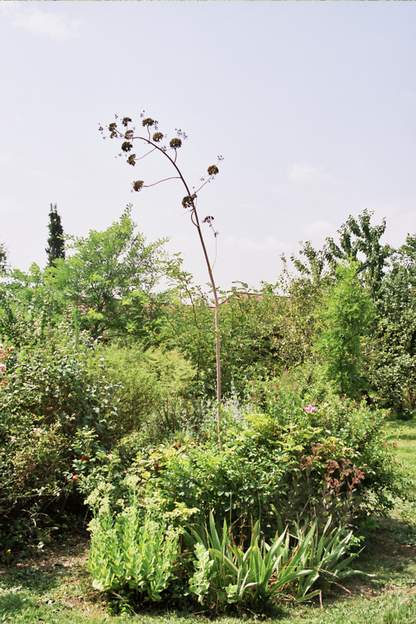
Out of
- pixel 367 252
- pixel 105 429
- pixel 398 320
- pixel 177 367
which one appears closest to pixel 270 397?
pixel 105 429

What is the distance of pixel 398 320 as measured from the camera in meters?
16.2

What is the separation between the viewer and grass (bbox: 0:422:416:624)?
3.78 metres

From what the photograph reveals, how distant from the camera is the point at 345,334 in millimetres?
11648

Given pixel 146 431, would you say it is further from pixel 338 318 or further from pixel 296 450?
pixel 338 318

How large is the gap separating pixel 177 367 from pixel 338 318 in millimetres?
4421

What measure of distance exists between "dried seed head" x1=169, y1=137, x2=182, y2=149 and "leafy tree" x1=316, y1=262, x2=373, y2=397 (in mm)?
7105

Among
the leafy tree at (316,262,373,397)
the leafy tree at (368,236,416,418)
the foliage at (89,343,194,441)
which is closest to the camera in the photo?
the foliage at (89,343,194,441)

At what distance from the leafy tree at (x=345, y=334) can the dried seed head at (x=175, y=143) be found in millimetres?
7105

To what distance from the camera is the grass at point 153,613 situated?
12.4 feet

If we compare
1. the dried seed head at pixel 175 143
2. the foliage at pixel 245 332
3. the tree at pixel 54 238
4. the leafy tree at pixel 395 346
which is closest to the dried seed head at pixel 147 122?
the dried seed head at pixel 175 143

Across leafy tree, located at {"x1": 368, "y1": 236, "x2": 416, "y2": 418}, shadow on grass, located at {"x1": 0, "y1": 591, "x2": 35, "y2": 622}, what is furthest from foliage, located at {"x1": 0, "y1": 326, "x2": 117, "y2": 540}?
leafy tree, located at {"x1": 368, "y1": 236, "x2": 416, "y2": 418}

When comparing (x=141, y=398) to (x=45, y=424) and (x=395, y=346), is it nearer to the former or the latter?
(x=45, y=424)

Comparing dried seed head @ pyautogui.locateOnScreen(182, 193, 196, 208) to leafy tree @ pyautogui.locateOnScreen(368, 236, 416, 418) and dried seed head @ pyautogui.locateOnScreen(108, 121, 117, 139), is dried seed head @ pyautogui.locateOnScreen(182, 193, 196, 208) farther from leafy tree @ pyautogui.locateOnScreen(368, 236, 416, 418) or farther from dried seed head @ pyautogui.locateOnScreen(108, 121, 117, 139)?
leafy tree @ pyautogui.locateOnScreen(368, 236, 416, 418)

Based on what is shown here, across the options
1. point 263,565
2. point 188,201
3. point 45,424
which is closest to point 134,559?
point 263,565
